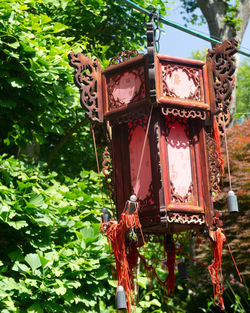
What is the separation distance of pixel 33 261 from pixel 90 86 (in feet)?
8.27

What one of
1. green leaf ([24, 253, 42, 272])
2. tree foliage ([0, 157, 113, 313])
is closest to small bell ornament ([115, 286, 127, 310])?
tree foliage ([0, 157, 113, 313])

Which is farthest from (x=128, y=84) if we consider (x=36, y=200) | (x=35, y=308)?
(x=35, y=308)

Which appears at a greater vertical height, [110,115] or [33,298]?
[110,115]

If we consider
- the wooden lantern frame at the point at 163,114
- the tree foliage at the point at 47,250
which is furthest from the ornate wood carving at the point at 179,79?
the tree foliage at the point at 47,250

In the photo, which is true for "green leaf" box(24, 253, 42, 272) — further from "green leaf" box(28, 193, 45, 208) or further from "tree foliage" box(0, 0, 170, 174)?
"tree foliage" box(0, 0, 170, 174)

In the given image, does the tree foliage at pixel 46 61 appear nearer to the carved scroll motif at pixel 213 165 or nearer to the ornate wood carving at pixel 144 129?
the ornate wood carving at pixel 144 129

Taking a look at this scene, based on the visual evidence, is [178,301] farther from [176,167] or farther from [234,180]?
[176,167]

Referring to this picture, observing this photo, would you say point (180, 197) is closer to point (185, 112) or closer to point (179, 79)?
point (185, 112)

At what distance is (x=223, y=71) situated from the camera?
3.75 meters

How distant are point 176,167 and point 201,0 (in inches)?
304

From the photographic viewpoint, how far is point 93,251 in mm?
6156

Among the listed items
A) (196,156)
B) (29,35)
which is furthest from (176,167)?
(29,35)

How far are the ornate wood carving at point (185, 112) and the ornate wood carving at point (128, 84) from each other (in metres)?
0.19

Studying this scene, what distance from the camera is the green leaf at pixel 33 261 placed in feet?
18.6
